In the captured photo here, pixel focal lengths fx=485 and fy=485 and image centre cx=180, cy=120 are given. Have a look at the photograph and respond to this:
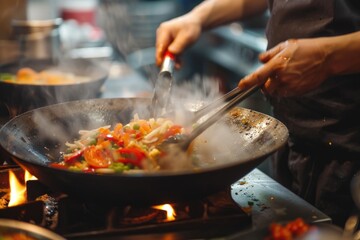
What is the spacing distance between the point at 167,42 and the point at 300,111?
0.86 metres

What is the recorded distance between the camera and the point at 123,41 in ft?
24.7

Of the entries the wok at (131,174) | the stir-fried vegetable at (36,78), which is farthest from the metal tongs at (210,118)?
the stir-fried vegetable at (36,78)

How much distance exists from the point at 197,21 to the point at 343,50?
110cm

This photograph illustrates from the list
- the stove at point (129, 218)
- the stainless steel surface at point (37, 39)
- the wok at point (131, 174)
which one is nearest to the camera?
the wok at point (131, 174)

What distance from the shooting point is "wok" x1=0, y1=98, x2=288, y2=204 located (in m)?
1.61

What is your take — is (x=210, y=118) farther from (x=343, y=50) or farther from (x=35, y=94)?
(x=35, y=94)

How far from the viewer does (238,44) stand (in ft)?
20.7

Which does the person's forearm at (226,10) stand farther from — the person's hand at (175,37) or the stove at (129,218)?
the stove at (129,218)

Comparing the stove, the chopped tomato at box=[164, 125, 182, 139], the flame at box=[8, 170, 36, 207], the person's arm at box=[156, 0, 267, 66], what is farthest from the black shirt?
the flame at box=[8, 170, 36, 207]

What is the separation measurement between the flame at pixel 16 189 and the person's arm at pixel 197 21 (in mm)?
1112

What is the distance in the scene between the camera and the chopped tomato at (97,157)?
1969mm

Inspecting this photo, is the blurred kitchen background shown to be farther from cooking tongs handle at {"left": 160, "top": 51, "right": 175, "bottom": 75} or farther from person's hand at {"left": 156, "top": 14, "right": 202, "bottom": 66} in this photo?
cooking tongs handle at {"left": 160, "top": 51, "right": 175, "bottom": 75}

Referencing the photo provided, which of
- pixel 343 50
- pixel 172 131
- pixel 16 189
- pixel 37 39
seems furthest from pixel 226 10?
pixel 16 189

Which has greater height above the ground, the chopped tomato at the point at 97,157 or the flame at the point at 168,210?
the chopped tomato at the point at 97,157
